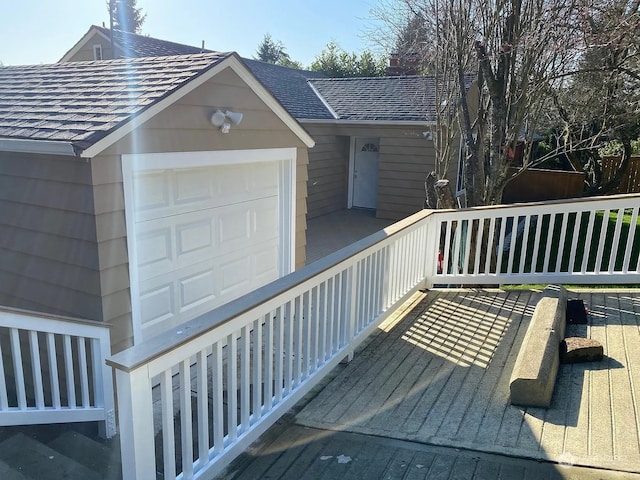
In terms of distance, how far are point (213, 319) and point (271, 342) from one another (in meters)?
0.60

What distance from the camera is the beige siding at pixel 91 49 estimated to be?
10.7 metres

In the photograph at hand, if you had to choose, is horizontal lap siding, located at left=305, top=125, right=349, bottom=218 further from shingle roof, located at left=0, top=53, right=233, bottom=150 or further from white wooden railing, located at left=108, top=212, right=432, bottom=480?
white wooden railing, located at left=108, top=212, right=432, bottom=480

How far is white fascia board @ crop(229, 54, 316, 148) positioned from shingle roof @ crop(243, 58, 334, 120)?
5362 mm

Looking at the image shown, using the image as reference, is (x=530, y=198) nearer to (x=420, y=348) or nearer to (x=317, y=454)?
(x=420, y=348)

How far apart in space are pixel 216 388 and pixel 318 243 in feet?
24.7

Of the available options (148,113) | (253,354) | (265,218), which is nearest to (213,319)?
(253,354)

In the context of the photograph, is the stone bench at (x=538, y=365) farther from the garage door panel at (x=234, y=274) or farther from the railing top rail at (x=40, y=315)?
the garage door panel at (x=234, y=274)

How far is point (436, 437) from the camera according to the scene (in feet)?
9.71

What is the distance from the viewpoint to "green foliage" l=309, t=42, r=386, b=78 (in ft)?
98.6

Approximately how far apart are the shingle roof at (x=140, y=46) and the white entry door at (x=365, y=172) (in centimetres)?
462

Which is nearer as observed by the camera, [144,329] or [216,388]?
[216,388]

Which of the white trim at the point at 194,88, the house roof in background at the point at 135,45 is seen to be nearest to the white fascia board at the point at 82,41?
the house roof in background at the point at 135,45

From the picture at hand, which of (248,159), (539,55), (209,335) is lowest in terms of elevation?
(209,335)

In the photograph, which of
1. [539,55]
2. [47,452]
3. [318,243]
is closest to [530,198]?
[318,243]
